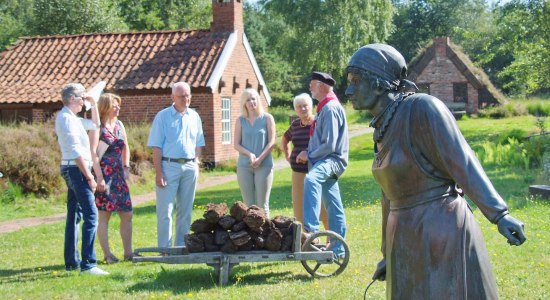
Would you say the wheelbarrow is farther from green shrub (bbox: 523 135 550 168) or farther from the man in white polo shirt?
green shrub (bbox: 523 135 550 168)

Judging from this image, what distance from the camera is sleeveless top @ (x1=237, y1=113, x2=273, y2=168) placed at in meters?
9.12

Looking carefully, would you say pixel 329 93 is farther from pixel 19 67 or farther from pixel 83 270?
pixel 19 67

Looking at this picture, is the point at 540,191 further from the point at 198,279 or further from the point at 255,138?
the point at 198,279

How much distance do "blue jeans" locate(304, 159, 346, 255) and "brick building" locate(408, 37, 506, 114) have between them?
42.8 m

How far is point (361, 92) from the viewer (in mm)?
3457

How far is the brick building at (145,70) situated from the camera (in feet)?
81.5

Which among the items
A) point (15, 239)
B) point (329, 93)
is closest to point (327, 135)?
point (329, 93)

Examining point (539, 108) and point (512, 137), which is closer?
point (512, 137)

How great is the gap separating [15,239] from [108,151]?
356cm

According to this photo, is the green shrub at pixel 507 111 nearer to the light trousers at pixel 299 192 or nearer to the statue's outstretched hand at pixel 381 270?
the light trousers at pixel 299 192

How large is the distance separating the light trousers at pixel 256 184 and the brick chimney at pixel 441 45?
43.6m

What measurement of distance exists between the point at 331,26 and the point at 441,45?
7.62 m

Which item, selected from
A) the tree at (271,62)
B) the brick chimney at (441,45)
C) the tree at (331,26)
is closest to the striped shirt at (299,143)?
the tree at (331,26)

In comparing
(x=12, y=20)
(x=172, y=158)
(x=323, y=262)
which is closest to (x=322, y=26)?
(x=12, y=20)
